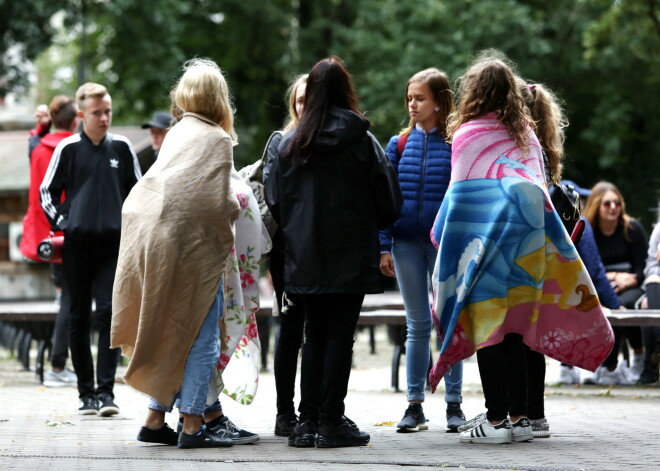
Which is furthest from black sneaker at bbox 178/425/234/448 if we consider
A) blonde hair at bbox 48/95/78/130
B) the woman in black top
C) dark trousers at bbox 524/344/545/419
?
the woman in black top

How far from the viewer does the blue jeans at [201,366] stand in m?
6.77

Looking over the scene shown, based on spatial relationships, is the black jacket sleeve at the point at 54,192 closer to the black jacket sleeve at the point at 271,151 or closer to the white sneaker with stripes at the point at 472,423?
the black jacket sleeve at the point at 271,151

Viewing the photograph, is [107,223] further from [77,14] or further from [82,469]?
[77,14]

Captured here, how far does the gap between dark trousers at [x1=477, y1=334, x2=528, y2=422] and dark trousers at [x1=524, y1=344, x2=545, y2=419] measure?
1.43 feet

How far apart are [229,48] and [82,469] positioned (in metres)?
27.3

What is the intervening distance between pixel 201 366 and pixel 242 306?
49cm

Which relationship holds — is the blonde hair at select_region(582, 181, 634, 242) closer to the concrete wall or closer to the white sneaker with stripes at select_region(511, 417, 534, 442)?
the white sneaker with stripes at select_region(511, 417, 534, 442)

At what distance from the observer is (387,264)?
23.6ft

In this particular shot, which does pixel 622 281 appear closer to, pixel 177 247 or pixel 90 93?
pixel 90 93

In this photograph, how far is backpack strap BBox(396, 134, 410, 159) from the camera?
7.70 m

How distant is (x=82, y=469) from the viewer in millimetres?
6004

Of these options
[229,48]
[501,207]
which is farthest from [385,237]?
[229,48]

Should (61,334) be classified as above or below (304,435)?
above

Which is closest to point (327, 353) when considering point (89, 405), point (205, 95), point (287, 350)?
point (287, 350)
